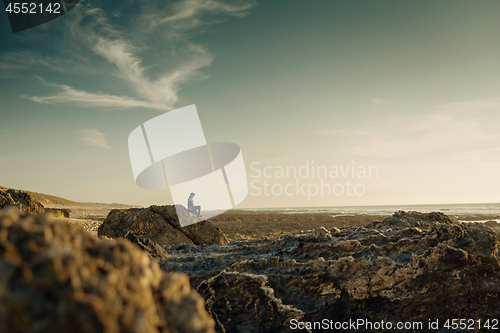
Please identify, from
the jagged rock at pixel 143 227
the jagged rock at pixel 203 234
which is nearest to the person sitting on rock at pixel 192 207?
the jagged rock at pixel 203 234

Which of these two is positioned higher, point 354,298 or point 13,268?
point 13,268

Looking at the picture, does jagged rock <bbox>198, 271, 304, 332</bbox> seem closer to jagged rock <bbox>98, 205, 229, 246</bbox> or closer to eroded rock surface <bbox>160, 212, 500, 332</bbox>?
eroded rock surface <bbox>160, 212, 500, 332</bbox>

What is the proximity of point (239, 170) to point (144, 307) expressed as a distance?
834cm

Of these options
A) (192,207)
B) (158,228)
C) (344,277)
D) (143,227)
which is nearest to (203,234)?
(192,207)

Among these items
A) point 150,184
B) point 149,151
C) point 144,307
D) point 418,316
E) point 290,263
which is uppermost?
point 149,151

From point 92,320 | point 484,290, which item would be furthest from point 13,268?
point 484,290

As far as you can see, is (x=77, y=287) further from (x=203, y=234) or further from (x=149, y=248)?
(x=203, y=234)

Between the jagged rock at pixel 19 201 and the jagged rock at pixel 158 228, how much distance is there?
1.94 m

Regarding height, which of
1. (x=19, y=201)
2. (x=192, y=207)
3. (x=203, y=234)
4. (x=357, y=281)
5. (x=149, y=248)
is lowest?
(x=203, y=234)

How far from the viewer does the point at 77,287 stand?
3.41 feet

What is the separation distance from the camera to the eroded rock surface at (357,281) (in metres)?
3.15

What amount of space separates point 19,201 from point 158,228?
3914 mm

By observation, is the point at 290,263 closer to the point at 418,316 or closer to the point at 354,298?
the point at 354,298

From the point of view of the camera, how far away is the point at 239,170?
9500mm
